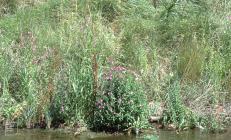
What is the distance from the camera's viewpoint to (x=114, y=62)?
9.28 meters

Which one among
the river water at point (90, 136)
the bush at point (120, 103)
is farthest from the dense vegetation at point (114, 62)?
the river water at point (90, 136)

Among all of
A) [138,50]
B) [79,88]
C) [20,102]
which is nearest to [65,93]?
[79,88]

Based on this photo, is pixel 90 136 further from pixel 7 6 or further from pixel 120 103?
pixel 7 6

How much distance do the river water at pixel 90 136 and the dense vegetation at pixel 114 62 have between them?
16 cm

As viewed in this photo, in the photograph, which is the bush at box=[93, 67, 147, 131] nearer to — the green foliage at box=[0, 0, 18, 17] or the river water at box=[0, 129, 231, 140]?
the river water at box=[0, 129, 231, 140]

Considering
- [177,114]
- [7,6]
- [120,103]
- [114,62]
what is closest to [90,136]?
[120,103]

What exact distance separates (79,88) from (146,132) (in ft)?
3.97

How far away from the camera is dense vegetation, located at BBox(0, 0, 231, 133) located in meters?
8.17

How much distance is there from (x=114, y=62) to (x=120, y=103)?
1.54m

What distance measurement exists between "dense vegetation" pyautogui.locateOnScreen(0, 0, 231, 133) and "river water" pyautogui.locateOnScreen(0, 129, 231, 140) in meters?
0.16

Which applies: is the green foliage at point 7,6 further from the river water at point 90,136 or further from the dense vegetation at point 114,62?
the river water at point 90,136

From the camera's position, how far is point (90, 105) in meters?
8.23

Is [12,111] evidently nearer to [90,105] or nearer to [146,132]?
[90,105]

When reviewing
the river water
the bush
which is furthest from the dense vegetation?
the river water
